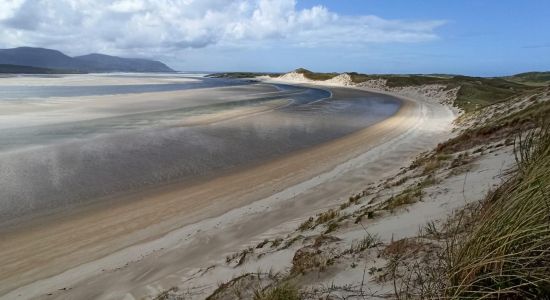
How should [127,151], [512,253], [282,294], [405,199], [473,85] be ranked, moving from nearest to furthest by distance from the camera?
[512,253] → [282,294] → [405,199] → [127,151] → [473,85]

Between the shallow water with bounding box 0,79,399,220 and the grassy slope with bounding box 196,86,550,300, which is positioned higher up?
the grassy slope with bounding box 196,86,550,300

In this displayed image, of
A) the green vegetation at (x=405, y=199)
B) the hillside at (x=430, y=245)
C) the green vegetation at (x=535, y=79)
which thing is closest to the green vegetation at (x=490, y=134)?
the hillside at (x=430, y=245)

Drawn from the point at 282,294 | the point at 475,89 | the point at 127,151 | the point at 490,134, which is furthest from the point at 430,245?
the point at 475,89

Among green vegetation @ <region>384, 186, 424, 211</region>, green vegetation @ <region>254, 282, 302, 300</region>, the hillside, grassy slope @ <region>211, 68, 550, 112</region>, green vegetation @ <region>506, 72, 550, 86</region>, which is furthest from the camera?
green vegetation @ <region>506, 72, 550, 86</region>

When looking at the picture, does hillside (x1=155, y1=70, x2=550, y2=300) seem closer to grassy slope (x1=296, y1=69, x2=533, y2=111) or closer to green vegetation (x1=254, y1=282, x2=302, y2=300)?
green vegetation (x1=254, y1=282, x2=302, y2=300)

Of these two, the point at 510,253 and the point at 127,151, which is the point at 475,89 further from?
the point at 510,253

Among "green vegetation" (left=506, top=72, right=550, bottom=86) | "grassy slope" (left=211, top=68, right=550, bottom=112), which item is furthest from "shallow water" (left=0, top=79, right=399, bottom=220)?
"green vegetation" (left=506, top=72, right=550, bottom=86)
